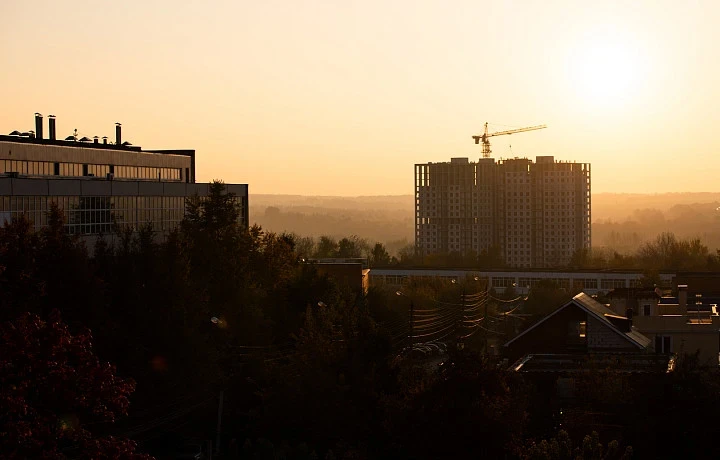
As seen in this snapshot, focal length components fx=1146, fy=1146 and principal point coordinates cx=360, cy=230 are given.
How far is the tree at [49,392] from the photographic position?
13672 mm

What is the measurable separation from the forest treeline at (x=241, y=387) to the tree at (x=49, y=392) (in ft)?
0.06

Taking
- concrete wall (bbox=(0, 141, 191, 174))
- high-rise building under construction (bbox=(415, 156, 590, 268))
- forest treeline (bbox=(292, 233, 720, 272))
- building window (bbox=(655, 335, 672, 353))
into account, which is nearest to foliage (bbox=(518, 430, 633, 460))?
building window (bbox=(655, 335, 672, 353))

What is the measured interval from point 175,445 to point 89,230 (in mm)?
25489

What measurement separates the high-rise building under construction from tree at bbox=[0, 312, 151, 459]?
160028mm

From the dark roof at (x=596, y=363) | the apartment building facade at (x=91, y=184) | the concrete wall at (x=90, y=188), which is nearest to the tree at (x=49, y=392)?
the dark roof at (x=596, y=363)

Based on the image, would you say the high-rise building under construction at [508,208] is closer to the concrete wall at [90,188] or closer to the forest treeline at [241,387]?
the concrete wall at [90,188]

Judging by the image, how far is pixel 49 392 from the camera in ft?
47.1

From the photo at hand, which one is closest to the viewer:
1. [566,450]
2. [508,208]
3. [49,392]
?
[49,392]

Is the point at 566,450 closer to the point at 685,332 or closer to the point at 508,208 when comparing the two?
the point at 685,332

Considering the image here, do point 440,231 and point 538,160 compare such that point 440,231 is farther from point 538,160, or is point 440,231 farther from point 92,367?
point 92,367

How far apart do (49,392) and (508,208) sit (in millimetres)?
169957

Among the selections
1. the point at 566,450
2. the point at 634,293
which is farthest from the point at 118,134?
the point at 566,450

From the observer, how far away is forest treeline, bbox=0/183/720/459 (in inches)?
575

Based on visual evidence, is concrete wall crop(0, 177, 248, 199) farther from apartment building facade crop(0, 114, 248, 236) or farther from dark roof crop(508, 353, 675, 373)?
dark roof crop(508, 353, 675, 373)
